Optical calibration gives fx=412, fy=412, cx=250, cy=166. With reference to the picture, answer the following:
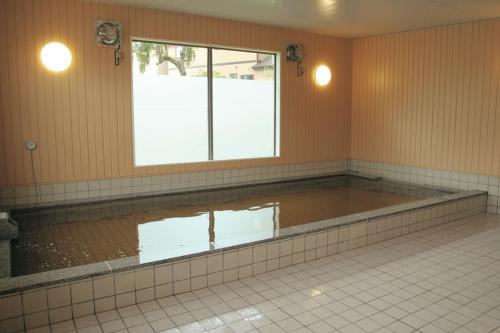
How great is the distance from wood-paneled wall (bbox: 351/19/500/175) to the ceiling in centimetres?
36

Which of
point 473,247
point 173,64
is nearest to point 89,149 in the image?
point 173,64

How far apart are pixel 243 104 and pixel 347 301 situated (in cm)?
404

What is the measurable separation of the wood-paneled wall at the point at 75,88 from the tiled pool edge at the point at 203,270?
258 cm

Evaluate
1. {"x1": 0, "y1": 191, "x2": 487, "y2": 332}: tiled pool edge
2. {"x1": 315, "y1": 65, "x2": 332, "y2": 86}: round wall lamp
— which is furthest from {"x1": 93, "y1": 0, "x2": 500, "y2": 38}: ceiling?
{"x1": 0, "y1": 191, "x2": 487, "y2": 332}: tiled pool edge

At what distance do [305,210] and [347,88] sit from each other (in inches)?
132

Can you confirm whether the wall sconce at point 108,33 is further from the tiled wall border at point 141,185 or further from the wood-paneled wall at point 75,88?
the tiled wall border at point 141,185

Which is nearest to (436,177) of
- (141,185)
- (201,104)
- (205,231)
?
(201,104)

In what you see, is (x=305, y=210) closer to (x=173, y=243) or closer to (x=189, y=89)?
(x=173, y=243)

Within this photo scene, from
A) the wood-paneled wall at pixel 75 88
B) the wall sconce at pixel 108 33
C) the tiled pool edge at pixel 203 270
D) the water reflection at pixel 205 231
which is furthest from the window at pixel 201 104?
the tiled pool edge at pixel 203 270

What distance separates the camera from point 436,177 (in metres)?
6.33

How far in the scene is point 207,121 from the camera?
20.0 feet

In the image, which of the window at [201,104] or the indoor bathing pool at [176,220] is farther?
the window at [201,104]

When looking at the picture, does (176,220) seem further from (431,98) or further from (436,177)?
(431,98)

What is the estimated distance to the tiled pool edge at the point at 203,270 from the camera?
103 inches
